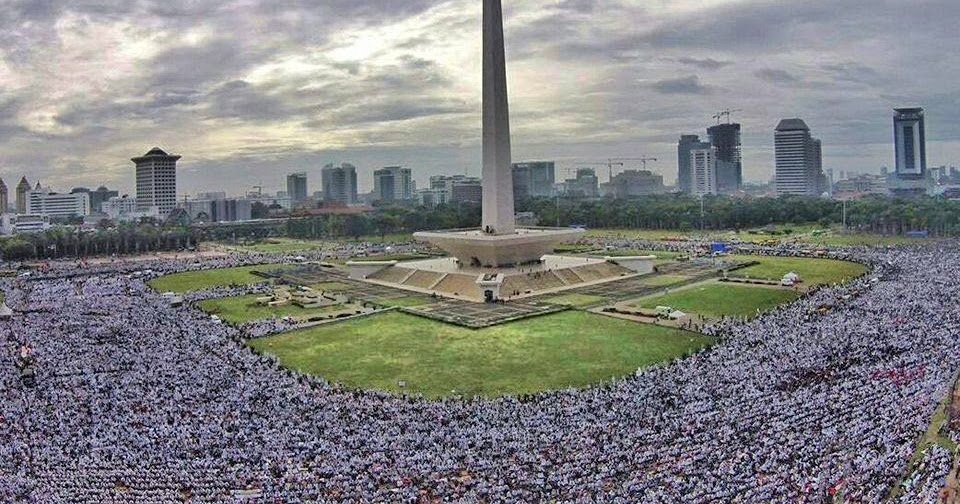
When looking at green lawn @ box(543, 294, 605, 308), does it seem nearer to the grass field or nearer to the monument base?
the monument base

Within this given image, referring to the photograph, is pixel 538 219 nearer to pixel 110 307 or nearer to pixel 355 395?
pixel 110 307

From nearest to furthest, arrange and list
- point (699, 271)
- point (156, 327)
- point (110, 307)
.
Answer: point (156, 327) → point (110, 307) → point (699, 271)

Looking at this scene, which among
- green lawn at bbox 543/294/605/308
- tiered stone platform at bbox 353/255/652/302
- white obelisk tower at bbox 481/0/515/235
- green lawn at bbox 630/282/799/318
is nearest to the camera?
green lawn at bbox 630/282/799/318

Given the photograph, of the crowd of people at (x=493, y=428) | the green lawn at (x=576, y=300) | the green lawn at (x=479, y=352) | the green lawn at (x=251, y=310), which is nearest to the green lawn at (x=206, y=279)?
the green lawn at (x=251, y=310)

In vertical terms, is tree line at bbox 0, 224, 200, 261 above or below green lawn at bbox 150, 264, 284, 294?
above

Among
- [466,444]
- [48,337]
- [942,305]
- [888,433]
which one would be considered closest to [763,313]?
[942,305]

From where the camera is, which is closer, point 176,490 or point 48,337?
point 176,490

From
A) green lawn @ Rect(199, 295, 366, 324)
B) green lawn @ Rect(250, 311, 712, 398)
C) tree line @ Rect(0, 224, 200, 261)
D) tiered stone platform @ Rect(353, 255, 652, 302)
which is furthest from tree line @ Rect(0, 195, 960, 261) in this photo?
green lawn @ Rect(250, 311, 712, 398)

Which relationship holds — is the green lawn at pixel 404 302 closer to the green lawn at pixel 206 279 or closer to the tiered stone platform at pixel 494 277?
the tiered stone platform at pixel 494 277
